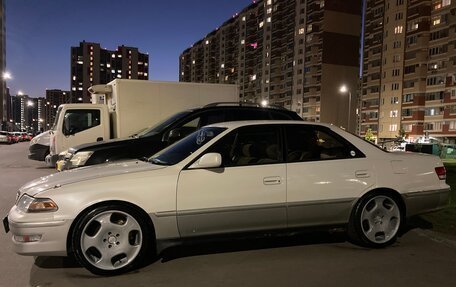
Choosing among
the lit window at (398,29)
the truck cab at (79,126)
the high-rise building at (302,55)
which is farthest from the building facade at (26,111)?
the truck cab at (79,126)

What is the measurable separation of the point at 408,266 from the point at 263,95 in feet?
334

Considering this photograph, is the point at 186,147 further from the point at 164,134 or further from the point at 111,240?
the point at 164,134

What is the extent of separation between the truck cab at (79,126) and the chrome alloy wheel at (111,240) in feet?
27.4

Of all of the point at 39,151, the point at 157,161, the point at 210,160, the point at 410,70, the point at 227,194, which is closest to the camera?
the point at 210,160

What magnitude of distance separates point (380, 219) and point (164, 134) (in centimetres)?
423

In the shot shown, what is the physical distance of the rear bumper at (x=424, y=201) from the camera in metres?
5.30

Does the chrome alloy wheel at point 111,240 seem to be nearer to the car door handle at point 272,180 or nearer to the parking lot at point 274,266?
the parking lot at point 274,266

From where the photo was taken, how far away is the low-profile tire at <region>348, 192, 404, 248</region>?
16.8ft

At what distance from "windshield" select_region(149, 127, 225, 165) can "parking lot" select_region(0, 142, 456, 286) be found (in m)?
1.03

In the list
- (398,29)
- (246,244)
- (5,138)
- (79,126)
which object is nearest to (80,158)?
(246,244)

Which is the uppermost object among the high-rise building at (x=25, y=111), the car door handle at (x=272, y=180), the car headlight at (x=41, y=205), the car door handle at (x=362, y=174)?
the high-rise building at (x=25, y=111)

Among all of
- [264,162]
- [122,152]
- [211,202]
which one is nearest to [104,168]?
[211,202]

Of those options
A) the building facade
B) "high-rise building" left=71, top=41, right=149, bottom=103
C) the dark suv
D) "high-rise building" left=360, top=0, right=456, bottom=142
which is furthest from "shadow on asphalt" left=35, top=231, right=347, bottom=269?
the building facade

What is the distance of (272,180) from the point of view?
15.5ft
